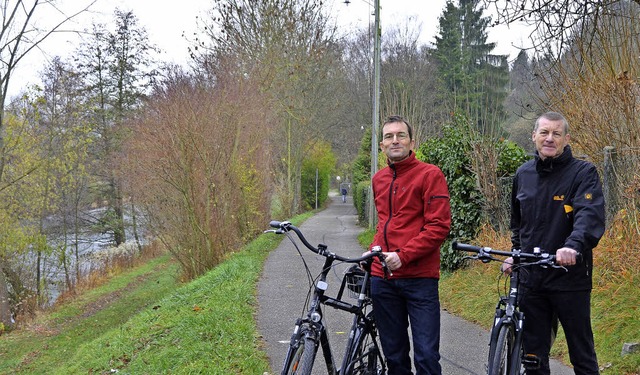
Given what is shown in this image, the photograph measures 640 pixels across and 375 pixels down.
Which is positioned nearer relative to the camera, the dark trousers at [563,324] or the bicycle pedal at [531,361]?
the dark trousers at [563,324]

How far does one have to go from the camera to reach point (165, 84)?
15.4m

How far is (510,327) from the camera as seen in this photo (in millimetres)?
3725

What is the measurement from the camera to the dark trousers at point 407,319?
3.69 meters

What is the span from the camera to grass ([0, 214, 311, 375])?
6207 millimetres

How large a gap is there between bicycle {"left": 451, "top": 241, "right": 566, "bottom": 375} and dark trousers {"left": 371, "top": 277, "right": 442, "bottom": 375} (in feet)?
1.06

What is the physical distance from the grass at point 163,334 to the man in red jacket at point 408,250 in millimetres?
2212

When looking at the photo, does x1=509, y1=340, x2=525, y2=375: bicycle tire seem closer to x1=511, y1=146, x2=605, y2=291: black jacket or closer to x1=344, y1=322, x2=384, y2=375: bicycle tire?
x1=511, y1=146, x2=605, y2=291: black jacket

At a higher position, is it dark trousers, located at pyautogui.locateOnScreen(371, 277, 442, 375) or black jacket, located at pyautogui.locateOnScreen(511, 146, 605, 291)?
black jacket, located at pyautogui.locateOnScreen(511, 146, 605, 291)

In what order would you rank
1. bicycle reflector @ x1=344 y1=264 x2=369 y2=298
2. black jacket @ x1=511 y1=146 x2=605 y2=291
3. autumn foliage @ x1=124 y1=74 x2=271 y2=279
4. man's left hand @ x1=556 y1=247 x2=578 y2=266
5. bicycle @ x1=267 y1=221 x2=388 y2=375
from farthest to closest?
autumn foliage @ x1=124 y1=74 x2=271 y2=279 < bicycle reflector @ x1=344 y1=264 x2=369 y2=298 < black jacket @ x1=511 y1=146 x2=605 y2=291 < bicycle @ x1=267 y1=221 x2=388 y2=375 < man's left hand @ x1=556 y1=247 x2=578 y2=266

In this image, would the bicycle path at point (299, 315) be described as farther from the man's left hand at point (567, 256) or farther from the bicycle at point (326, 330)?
the man's left hand at point (567, 256)

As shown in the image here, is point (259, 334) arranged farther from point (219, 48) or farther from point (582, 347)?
point (219, 48)

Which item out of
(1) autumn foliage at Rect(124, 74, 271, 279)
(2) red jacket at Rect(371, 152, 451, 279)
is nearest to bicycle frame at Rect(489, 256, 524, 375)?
(2) red jacket at Rect(371, 152, 451, 279)

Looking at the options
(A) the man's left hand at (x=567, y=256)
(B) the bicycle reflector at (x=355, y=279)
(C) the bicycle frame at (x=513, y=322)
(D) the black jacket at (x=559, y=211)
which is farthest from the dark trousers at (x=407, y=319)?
(A) the man's left hand at (x=567, y=256)

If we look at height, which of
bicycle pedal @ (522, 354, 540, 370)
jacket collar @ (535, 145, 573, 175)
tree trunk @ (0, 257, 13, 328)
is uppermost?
jacket collar @ (535, 145, 573, 175)
